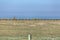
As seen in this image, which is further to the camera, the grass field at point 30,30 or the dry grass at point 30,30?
the dry grass at point 30,30

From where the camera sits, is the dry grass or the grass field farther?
the dry grass
